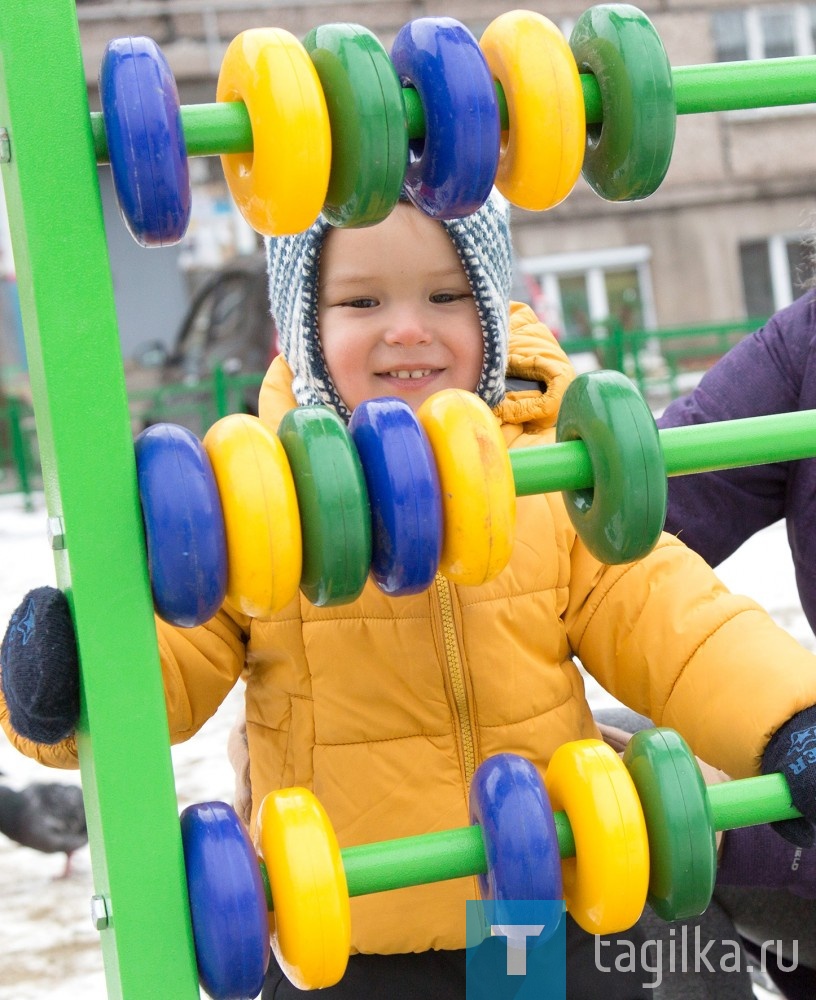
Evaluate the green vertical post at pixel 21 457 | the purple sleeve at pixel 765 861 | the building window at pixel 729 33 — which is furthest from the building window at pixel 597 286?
the purple sleeve at pixel 765 861

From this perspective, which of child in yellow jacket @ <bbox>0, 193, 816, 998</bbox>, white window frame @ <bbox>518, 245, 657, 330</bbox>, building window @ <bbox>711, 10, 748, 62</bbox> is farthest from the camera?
building window @ <bbox>711, 10, 748, 62</bbox>

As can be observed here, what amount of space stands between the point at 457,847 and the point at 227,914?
0.69ft

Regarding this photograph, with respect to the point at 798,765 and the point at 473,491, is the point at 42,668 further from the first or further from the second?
the point at 798,765

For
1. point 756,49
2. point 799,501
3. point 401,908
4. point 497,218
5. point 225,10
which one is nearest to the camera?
point 401,908

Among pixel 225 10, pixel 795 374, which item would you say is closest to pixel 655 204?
pixel 225 10

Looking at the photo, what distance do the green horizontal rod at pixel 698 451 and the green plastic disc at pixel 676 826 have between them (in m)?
0.24

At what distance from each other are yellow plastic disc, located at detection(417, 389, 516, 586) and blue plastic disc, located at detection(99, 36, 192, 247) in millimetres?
269

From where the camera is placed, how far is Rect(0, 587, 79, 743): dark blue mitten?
1.08 meters

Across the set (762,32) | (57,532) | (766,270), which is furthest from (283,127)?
(762,32)

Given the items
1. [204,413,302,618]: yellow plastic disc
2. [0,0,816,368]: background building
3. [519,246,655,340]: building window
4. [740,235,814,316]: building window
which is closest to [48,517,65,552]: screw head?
[204,413,302,618]: yellow plastic disc

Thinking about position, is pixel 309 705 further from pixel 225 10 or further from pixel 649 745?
pixel 225 10

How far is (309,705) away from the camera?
1440mm

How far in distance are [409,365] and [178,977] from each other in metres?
0.69

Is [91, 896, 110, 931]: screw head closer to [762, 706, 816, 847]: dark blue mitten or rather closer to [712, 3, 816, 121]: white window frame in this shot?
[762, 706, 816, 847]: dark blue mitten
